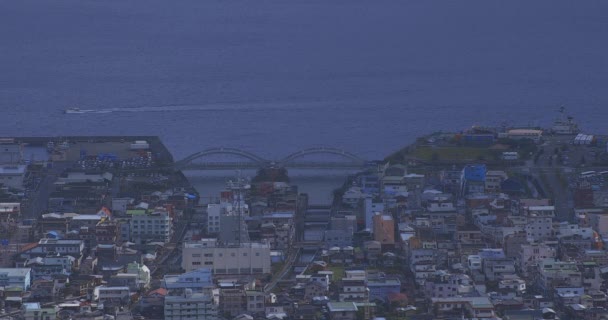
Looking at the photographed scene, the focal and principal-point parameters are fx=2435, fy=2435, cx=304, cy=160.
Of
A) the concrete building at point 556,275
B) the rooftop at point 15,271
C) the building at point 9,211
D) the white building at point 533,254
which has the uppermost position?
the building at point 9,211

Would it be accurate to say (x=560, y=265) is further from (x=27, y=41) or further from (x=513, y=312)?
(x=27, y=41)

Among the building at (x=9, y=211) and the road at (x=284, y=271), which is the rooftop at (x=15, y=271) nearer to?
the road at (x=284, y=271)

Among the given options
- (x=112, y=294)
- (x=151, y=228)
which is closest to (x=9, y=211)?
(x=151, y=228)

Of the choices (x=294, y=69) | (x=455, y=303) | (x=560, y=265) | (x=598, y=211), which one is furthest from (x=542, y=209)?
(x=294, y=69)

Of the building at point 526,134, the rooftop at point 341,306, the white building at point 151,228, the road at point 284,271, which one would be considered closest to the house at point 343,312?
the rooftop at point 341,306

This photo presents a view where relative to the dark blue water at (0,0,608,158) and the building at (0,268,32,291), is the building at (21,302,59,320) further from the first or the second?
the dark blue water at (0,0,608,158)

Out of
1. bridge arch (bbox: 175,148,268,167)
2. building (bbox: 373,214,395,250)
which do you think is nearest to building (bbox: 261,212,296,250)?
building (bbox: 373,214,395,250)

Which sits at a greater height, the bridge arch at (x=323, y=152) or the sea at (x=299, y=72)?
the sea at (x=299, y=72)
